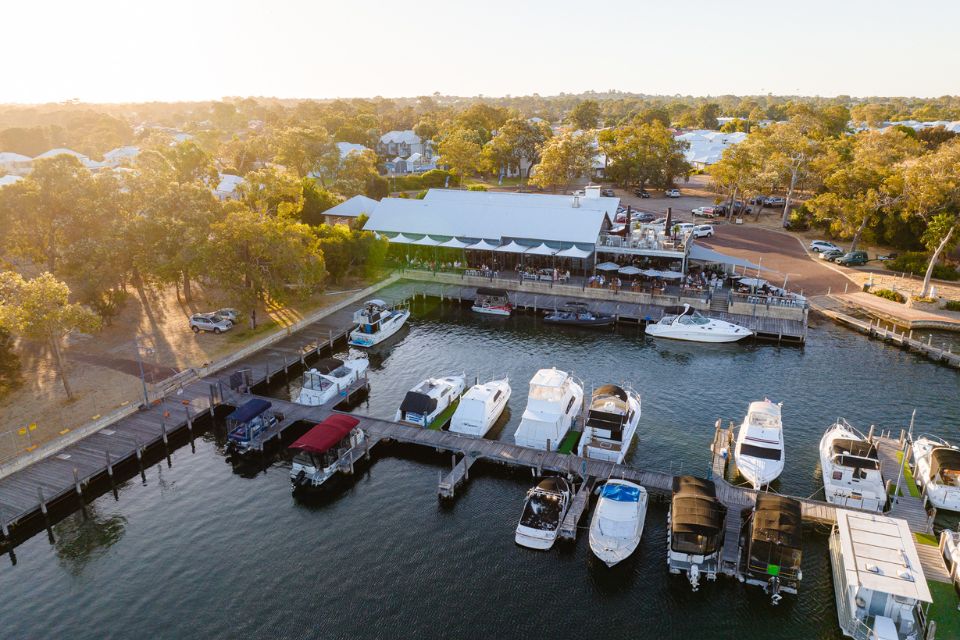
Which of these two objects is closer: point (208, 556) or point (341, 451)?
point (208, 556)

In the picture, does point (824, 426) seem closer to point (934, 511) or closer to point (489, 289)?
point (934, 511)

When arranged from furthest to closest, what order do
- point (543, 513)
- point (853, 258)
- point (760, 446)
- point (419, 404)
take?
point (853, 258), point (419, 404), point (760, 446), point (543, 513)

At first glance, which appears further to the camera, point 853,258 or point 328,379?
point 853,258

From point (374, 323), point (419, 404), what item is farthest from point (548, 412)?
point (374, 323)

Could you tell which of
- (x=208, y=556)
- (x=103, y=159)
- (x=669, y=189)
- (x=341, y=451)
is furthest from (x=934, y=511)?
(x=103, y=159)

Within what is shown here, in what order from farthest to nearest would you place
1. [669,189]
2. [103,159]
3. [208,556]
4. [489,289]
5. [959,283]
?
[103,159]
[669,189]
[959,283]
[489,289]
[208,556]

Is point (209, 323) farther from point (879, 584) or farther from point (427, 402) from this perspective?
point (879, 584)

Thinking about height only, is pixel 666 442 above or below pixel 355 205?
below
